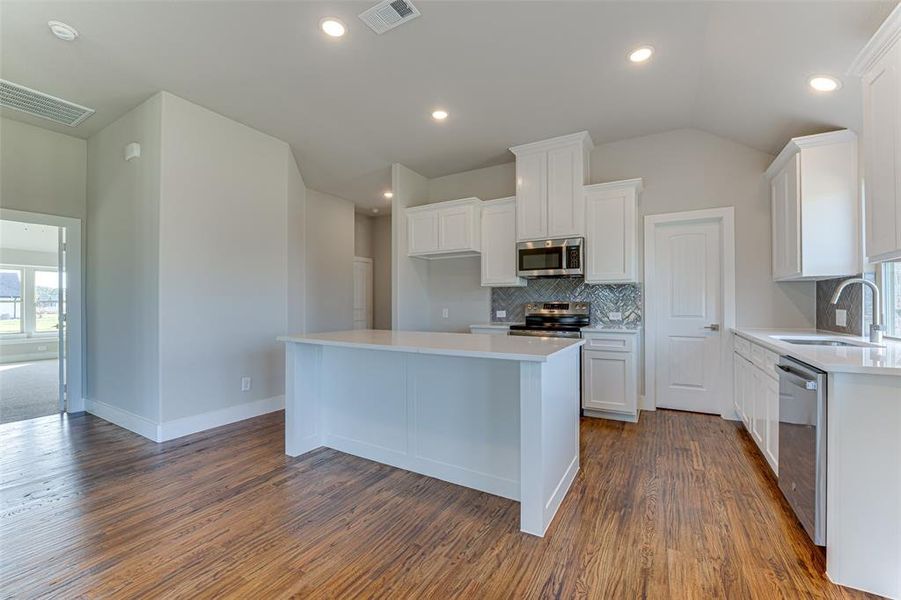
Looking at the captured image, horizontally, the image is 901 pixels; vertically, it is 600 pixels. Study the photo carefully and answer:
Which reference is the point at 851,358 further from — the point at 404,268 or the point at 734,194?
the point at 404,268

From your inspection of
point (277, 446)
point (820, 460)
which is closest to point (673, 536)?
point (820, 460)

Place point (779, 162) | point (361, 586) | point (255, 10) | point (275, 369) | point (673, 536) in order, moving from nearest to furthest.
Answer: point (361, 586) < point (673, 536) < point (255, 10) < point (779, 162) < point (275, 369)

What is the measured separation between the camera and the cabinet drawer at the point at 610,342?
12.5ft

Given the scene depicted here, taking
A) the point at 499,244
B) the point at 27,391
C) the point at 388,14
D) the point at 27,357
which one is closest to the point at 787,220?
the point at 499,244

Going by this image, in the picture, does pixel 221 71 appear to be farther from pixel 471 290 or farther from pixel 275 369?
pixel 471 290

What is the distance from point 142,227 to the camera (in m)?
3.46

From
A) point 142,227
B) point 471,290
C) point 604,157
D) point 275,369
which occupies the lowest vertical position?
point 275,369

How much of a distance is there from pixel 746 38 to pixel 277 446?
4.44m

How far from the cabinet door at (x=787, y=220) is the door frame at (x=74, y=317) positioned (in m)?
6.76

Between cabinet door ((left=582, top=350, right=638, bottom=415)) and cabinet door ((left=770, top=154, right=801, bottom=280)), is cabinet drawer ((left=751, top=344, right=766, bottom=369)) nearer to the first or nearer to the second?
cabinet door ((left=770, top=154, right=801, bottom=280))

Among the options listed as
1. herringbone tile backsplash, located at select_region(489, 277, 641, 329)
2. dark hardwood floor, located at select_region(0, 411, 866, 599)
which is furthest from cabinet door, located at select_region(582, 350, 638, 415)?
dark hardwood floor, located at select_region(0, 411, 866, 599)

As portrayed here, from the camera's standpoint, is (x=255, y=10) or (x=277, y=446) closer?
(x=255, y=10)

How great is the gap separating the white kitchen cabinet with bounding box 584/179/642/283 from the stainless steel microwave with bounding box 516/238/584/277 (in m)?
0.14

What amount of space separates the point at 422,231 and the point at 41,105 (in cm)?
368
